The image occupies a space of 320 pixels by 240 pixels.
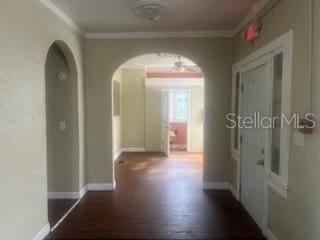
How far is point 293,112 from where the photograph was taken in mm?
2451

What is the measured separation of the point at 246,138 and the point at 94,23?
2.75 meters

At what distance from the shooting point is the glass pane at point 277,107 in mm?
2770

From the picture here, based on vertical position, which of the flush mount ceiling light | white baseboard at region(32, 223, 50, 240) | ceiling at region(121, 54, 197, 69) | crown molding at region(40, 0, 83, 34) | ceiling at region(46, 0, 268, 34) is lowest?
white baseboard at region(32, 223, 50, 240)

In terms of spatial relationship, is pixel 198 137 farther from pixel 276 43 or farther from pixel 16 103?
pixel 16 103

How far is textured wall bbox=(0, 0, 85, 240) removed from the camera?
7.65 feet

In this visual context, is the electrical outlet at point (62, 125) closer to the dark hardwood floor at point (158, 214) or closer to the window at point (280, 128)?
the dark hardwood floor at point (158, 214)

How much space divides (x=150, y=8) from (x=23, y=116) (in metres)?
1.82

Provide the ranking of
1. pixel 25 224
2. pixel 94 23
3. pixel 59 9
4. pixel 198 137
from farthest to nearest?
pixel 198 137, pixel 94 23, pixel 59 9, pixel 25 224

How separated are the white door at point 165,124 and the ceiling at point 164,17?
388 cm

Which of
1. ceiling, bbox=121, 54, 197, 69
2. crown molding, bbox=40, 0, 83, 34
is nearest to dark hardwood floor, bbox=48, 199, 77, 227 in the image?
crown molding, bbox=40, 0, 83, 34

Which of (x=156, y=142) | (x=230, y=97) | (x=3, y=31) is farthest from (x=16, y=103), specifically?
(x=156, y=142)

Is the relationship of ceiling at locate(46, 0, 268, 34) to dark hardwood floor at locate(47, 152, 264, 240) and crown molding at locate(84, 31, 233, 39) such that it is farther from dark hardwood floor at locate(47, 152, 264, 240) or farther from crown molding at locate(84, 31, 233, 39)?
dark hardwood floor at locate(47, 152, 264, 240)

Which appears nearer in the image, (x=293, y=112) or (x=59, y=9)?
(x=293, y=112)

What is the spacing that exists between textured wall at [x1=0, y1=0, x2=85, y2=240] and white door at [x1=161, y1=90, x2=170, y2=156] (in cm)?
504
